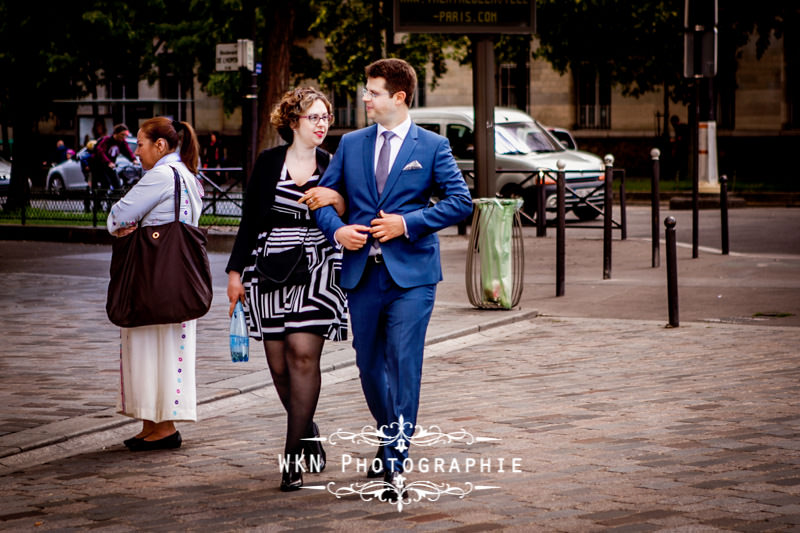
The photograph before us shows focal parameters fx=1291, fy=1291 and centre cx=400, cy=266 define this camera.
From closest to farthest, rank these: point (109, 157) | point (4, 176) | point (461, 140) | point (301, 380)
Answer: point (301, 380) < point (461, 140) < point (109, 157) < point (4, 176)

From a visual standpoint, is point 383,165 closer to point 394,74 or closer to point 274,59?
point 394,74

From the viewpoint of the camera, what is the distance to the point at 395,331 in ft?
17.8

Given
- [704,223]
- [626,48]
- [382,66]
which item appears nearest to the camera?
[382,66]

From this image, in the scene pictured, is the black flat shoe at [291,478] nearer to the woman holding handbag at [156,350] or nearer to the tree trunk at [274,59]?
the woman holding handbag at [156,350]

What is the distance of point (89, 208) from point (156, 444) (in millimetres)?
15092

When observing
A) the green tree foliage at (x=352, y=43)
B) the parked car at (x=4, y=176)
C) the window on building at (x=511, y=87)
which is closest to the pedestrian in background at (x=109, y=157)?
the parked car at (x=4, y=176)

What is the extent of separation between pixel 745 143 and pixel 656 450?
110ft

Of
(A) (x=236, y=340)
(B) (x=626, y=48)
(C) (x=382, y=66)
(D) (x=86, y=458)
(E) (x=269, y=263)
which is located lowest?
(D) (x=86, y=458)

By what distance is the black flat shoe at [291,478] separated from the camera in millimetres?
5508

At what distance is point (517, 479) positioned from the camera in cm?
570

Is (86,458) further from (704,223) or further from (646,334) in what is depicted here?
(704,223)

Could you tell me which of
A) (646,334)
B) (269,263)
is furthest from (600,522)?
(646,334)

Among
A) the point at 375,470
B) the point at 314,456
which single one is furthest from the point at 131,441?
the point at 375,470

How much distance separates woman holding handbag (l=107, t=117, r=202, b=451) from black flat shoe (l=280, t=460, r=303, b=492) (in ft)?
3.85
